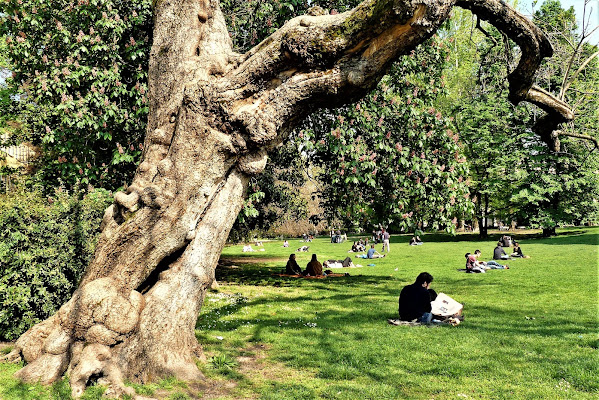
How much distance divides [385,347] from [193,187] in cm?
442

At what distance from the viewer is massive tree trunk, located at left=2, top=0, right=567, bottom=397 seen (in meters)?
5.78

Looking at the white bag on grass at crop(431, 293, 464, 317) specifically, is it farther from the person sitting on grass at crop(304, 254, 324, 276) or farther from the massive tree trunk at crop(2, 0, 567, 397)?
the person sitting on grass at crop(304, 254, 324, 276)

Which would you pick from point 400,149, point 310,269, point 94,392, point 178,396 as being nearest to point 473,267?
point 310,269

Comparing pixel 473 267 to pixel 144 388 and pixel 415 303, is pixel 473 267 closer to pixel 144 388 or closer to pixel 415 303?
pixel 415 303

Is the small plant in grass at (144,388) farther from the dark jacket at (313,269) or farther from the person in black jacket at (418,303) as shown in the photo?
the dark jacket at (313,269)

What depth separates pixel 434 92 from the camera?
545 inches

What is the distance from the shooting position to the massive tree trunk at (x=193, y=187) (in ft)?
19.0

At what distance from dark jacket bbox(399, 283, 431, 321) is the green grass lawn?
1.85ft

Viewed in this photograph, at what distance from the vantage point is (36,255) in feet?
25.7

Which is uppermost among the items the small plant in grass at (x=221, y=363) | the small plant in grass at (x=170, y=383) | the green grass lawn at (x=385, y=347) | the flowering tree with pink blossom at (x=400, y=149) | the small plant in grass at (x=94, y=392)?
the flowering tree with pink blossom at (x=400, y=149)

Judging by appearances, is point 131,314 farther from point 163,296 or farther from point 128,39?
point 128,39

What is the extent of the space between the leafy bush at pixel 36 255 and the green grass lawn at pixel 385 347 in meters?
1.84

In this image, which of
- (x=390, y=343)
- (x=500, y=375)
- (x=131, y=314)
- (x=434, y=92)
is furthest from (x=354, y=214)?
(x=131, y=314)

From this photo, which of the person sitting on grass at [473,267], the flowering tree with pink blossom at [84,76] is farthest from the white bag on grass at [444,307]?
the person sitting on grass at [473,267]
